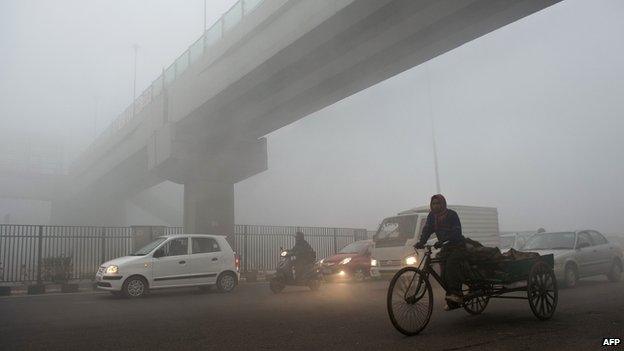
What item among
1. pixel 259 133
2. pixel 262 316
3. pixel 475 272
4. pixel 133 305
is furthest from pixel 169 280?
pixel 259 133

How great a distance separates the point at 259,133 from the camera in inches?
950

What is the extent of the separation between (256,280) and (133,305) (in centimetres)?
919

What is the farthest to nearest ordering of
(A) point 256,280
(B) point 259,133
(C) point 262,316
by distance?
(B) point 259,133, (A) point 256,280, (C) point 262,316

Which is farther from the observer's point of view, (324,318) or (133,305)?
(133,305)

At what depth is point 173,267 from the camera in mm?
11781

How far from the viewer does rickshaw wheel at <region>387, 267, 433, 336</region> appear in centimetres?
513

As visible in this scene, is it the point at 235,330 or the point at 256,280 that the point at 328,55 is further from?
the point at 235,330

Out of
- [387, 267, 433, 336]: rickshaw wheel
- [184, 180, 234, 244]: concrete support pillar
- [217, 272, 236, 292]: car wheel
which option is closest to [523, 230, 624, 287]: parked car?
[387, 267, 433, 336]: rickshaw wheel

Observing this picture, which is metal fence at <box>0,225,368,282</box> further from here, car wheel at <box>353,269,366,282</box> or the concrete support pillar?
car wheel at <box>353,269,366,282</box>

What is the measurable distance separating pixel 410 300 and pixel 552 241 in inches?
314

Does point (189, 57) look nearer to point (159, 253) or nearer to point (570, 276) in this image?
point (159, 253)

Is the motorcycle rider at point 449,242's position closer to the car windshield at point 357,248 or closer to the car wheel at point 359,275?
the car wheel at point 359,275

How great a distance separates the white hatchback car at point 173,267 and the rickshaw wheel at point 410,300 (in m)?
7.94

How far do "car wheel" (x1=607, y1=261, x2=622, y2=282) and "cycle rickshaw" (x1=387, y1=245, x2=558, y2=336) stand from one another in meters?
6.76
